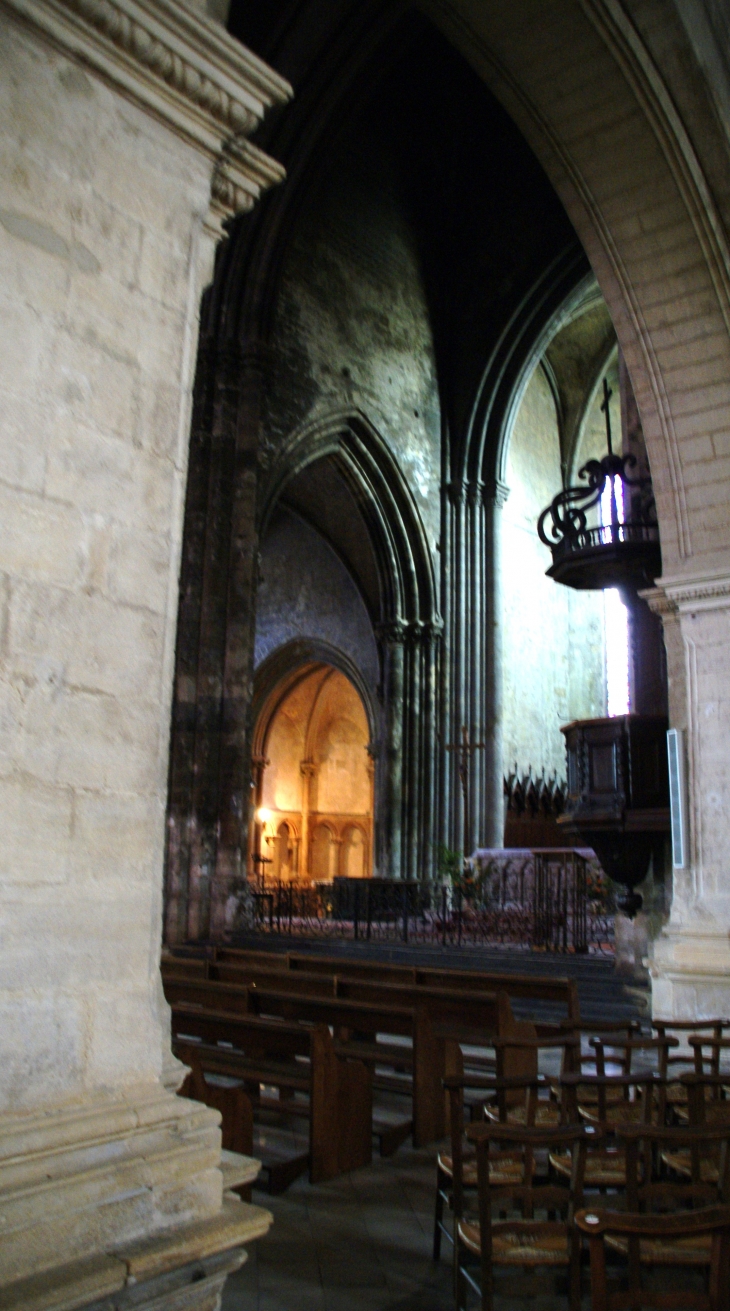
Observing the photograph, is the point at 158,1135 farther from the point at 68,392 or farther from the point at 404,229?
the point at 404,229

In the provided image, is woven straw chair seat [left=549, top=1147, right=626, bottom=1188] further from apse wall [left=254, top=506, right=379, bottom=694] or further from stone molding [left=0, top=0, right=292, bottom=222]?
apse wall [left=254, top=506, right=379, bottom=694]

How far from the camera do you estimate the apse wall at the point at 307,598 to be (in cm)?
2064

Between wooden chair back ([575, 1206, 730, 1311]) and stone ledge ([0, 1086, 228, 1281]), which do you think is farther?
stone ledge ([0, 1086, 228, 1281])

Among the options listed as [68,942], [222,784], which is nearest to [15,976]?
[68,942]

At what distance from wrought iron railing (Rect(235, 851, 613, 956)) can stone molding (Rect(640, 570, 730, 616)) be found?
3.93m

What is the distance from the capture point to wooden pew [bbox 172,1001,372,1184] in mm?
4199

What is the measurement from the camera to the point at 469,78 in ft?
55.3

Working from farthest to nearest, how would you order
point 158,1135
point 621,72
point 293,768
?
1. point 293,768
2. point 621,72
3. point 158,1135

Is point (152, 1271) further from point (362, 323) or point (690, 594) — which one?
point (362, 323)

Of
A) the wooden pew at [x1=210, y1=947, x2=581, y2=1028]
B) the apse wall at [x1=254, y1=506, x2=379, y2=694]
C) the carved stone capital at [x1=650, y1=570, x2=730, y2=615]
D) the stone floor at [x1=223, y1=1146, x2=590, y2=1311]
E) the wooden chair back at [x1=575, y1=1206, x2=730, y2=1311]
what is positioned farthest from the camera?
the apse wall at [x1=254, y1=506, x2=379, y2=694]

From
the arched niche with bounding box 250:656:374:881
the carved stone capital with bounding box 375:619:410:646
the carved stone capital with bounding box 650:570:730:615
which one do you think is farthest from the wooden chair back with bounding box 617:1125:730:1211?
the arched niche with bounding box 250:656:374:881

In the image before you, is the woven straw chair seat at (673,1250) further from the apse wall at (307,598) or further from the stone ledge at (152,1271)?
the apse wall at (307,598)

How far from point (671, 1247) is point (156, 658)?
192 cm

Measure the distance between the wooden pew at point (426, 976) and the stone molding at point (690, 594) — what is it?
2646mm
